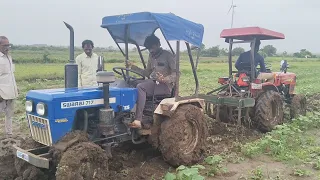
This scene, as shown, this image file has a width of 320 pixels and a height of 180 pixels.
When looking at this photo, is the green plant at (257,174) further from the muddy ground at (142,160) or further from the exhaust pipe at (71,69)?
the exhaust pipe at (71,69)

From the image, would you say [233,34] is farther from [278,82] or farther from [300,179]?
[300,179]

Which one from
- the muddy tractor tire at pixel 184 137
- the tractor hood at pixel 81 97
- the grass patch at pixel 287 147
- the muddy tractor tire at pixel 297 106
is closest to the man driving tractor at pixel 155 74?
the tractor hood at pixel 81 97

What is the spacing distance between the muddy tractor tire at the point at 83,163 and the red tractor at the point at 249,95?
156 inches

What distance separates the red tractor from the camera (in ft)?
26.2

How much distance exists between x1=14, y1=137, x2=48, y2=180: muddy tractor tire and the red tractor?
13.8 feet

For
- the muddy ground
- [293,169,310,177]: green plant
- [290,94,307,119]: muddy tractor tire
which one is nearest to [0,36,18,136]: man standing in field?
the muddy ground

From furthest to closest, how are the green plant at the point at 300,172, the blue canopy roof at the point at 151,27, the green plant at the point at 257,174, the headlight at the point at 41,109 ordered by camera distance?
the green plant at the point at 300,172
the blue canopy roof at the point at 151,27
the green plant at the point at 257,174
the headlight at the point at 41,109

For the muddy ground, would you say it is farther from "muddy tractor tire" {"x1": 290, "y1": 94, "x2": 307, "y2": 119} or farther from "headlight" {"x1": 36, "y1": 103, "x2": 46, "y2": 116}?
"muddy tractor tire" {"x1": 290, "y1": 94, "x2": 307, "y2": 119}

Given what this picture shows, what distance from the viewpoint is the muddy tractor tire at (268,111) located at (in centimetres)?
802

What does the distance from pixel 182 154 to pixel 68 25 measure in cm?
248

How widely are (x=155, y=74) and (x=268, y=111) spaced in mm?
3747

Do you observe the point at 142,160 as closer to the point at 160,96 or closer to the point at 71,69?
the point at 160,96

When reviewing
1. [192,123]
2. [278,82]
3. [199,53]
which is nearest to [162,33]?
[199,53]

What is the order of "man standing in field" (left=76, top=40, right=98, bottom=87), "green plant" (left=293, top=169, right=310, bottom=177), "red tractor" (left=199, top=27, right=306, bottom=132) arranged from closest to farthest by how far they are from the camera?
"green plant" (left=293, top=169, right=310, bottom=177) → "man standing in field" (left=76, top=40, right=98, bottom=87) → "red tractor" (left=199, top=27, right=306, bottom=132)
